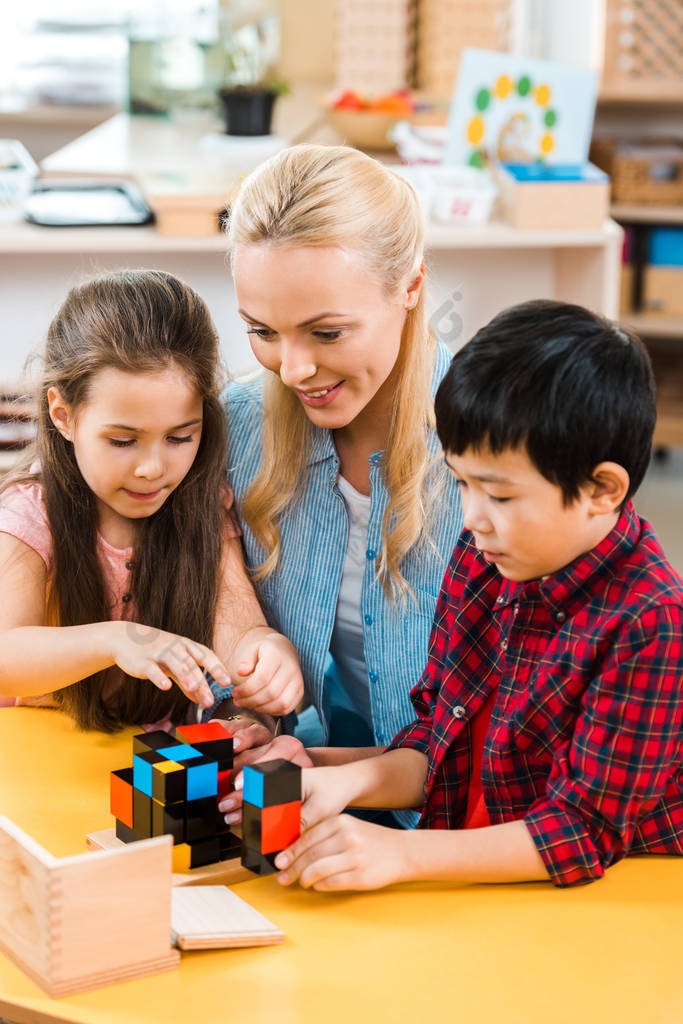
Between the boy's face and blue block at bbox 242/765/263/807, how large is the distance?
0.28 metres

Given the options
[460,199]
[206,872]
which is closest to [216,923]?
[206,872]

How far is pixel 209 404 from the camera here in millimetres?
1434

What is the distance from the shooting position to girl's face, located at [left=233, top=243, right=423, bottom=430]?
1.30 metres

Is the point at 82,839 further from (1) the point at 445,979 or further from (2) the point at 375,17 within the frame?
(2) the point at 375,17

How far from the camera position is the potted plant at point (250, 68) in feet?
11.4

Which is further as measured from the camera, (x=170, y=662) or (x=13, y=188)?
(x=13, y=188)

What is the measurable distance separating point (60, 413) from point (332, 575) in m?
0.39

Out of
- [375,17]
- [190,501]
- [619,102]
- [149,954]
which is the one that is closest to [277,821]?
[149,954]

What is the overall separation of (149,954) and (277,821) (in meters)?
0.15

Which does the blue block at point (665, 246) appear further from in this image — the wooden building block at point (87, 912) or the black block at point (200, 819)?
the wooden building block at point (87, 912)

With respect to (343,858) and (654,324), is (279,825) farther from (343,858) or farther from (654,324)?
(654,324)

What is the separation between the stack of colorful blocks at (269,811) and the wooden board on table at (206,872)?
3 centimetres

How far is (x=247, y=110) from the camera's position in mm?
3479

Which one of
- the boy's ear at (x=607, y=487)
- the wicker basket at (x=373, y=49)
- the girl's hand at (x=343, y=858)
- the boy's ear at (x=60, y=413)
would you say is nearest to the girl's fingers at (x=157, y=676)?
the girl's hand at (x=343, y=858)
